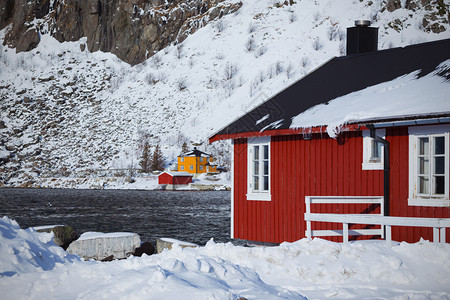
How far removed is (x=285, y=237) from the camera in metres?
14.9

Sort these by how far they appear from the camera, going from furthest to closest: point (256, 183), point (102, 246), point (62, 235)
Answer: point (62, 235), point (256, 183), point (102, 246)

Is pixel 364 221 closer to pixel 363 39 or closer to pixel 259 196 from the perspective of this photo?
pixel 259 196

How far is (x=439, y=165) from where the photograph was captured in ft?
39.7

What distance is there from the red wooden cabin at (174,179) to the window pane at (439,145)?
72391 mm

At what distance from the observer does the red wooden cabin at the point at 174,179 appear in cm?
8400

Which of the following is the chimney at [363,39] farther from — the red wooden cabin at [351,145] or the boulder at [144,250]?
the boulder at [144,250]

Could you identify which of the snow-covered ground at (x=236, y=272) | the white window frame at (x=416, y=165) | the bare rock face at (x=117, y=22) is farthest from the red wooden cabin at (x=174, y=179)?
the snow-covered ground at (x=236, y=272)

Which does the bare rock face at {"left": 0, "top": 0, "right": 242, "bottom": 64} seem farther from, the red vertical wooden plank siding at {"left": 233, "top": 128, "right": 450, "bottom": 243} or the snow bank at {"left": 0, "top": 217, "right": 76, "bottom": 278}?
the snow bank at {"left": 0, "top": 217, "right": 76, "bottom": 278}

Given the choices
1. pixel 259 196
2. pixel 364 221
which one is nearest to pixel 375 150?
pixel 364 221

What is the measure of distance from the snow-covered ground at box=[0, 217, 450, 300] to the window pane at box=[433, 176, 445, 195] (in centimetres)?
266

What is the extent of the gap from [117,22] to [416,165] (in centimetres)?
16028

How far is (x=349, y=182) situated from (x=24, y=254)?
25.2ft

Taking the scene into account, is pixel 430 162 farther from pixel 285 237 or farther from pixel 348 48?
pixel 348 48

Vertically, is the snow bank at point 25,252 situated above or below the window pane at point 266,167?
below
